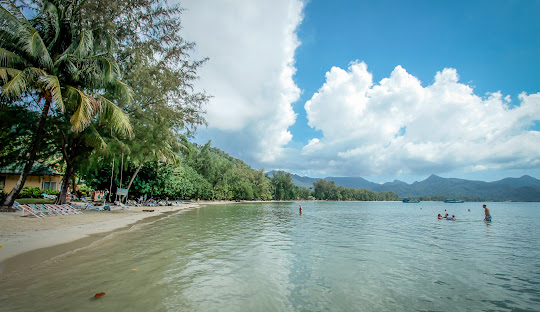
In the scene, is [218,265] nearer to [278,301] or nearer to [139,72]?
[278,301]

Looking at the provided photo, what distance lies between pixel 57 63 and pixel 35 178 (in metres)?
27.4

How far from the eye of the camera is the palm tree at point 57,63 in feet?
43.2

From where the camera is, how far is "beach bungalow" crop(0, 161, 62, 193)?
29141 millimetres

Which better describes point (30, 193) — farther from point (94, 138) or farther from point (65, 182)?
point (94, 138)

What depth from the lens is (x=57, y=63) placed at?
14789mm

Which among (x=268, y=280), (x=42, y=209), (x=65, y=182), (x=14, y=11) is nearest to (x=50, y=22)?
(x=14, y=11)

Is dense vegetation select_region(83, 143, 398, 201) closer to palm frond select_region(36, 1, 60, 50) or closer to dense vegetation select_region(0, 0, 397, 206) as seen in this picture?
dense vegetation select_region(0, 0, 397, 206)

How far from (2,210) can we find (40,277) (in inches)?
610

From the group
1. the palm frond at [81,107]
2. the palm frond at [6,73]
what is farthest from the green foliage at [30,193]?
the palm frond at [6,73]

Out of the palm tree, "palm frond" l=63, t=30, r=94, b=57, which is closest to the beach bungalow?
the palm tree

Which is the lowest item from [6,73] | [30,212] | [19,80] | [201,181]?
[30,212]

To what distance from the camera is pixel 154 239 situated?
41.8 ft

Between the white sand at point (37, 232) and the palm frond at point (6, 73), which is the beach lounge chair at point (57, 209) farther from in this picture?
the palm frond at point (6, 73)

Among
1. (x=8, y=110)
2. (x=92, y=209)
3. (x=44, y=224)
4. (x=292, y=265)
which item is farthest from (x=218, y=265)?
(x=92, y=209)
